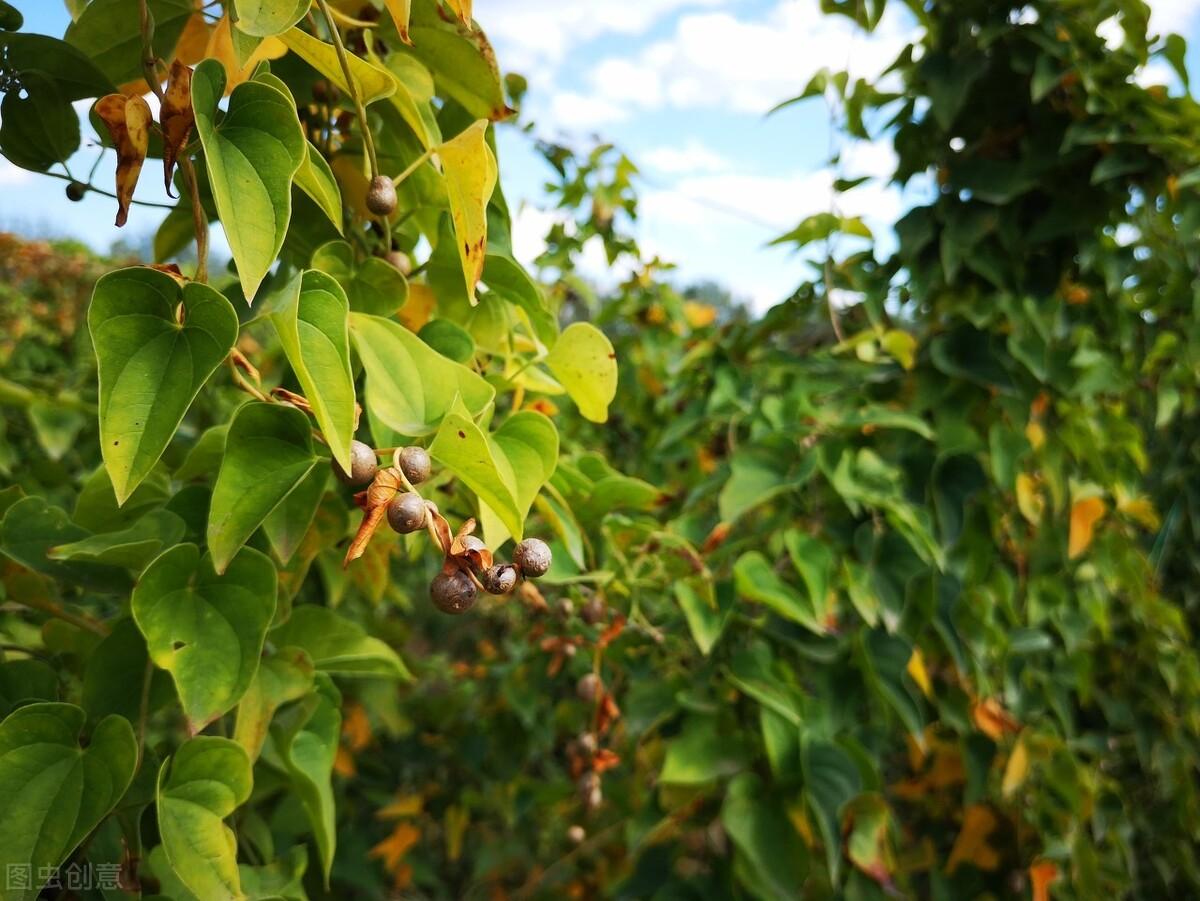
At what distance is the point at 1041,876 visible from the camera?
4.05 ft

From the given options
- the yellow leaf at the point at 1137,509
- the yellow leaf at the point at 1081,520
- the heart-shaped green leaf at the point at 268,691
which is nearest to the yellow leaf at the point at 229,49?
the heart-shaped green leaf at the point at 268,691

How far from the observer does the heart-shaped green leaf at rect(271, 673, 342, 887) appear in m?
0.59

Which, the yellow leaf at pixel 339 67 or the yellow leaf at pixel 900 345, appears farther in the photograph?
the yellow leaf at pixel 900 345

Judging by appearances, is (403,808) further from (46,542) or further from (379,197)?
(379,197)

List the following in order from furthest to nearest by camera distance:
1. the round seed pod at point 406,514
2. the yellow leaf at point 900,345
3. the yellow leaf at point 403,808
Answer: the yellow leaf at point 403,808
the yellow leaf at point 900,345
the round seed pod at point 406,514

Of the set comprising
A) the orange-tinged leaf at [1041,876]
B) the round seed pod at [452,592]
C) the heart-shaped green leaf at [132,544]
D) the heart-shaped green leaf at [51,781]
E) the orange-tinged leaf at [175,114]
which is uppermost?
the orange-tinged leaf at [175,114]

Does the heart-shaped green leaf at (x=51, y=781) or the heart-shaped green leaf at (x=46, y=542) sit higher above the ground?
the heart-shaped green leaf at (x=46, y=542)

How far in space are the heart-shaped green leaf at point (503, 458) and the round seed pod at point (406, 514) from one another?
0.16 ft

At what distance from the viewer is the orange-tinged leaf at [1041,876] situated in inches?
48.2

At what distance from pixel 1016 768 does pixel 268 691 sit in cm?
108

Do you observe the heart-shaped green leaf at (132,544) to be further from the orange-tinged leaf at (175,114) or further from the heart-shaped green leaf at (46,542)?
the orange-tinged leaf at (175,114)

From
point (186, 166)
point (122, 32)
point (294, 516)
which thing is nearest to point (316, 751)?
point (294, 516)

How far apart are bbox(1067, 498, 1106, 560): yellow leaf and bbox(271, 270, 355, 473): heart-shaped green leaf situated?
1167 mm

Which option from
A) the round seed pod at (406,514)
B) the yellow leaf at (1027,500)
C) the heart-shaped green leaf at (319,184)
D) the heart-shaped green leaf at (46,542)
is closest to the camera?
the round seed pod at (406,514)
